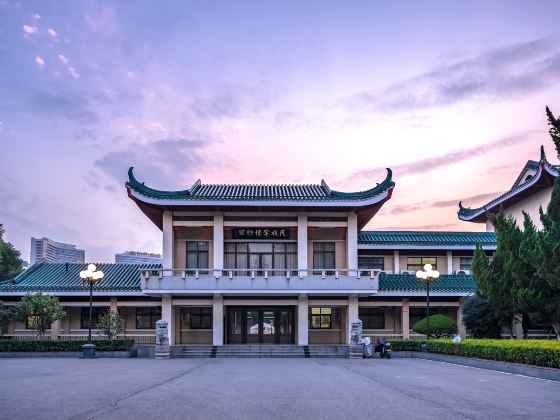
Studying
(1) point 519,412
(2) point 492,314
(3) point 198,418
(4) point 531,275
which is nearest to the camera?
(3) point 198,418

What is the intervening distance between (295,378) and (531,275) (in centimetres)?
1005

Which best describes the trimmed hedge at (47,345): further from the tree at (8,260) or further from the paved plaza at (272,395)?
the tree at (8,260)

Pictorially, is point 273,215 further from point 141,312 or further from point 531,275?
point 531,275

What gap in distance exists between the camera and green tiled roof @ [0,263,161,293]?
31188 millimetres

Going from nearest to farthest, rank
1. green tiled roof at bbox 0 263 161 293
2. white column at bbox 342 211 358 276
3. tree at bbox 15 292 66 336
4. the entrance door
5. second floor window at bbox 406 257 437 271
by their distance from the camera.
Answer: tree at bbox 15 292 66 336
green tiled roof at bbox 0 263 161 293
white column at bbox 342 211 358 276
the entrance door
second floor window at bbox 406 257 437 271

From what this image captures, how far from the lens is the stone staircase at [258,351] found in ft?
93.0

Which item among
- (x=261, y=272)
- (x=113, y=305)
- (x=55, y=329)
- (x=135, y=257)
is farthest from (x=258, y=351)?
(x=135, y=257)

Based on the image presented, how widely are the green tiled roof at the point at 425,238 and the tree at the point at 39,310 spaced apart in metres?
16.5

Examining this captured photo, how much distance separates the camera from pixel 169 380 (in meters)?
15.0

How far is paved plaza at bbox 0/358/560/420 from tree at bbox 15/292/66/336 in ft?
37.5

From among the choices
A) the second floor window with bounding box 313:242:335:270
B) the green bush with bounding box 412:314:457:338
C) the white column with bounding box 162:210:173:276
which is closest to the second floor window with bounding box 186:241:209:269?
the white column with bounding box 162:210:173:276

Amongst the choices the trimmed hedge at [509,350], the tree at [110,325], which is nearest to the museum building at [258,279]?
the tree at [110,325]

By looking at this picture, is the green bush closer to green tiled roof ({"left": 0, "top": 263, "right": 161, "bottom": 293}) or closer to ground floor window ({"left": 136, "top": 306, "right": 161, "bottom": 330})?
ground floor window ({"left": 136, "top": 306, "right": 161, "bottom": 330})

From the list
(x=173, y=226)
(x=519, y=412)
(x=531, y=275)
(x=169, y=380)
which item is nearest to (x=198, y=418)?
(x=519, y=412)
